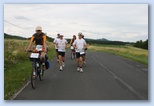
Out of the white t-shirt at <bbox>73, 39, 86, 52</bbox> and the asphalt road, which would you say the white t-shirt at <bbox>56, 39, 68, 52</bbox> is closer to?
the white t-shirt at <bbox>73, 39, 86, 52</bbox>

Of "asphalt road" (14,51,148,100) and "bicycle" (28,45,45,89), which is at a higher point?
"bicycle" (28,45,45,89)

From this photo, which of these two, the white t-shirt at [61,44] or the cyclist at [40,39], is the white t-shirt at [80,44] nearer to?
the white t-shirt at [61,44]

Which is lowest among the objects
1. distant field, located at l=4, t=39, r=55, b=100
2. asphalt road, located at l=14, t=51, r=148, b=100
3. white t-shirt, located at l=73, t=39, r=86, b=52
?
asphalt road, located at l=14, t=51, r=148, b=100

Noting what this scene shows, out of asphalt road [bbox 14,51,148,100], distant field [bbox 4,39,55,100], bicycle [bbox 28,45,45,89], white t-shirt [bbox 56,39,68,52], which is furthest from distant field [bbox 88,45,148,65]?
distant field [bbox 4,39,55,100]

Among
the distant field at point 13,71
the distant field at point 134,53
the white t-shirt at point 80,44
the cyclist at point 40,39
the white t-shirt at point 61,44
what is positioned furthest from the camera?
the distant field at point 134,53

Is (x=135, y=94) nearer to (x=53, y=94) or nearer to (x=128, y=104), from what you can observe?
(x=128, y=104)

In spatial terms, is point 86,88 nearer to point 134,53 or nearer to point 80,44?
point 80,44

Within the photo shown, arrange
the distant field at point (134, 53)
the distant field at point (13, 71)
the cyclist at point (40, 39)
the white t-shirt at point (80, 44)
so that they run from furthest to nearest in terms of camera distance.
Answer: the distant field at point (134, 53), the white t-shirt at point (80, 44), the cyclist at point (40, 39), the distant field at point (13, 71)

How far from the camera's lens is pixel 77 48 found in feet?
47.9

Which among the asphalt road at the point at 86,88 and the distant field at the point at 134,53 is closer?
A: the asphalt road at the point at 86,88

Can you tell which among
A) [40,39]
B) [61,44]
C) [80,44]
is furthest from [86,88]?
[61,44]

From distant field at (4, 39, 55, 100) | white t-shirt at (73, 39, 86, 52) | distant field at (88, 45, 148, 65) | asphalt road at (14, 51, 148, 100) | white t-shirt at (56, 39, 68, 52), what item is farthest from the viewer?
distant field at (88, 45, 148, 65)

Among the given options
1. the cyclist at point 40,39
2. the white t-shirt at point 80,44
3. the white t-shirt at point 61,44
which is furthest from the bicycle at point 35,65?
the white t-shirt at point 61,44

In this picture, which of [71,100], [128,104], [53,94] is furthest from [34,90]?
[128,104]
